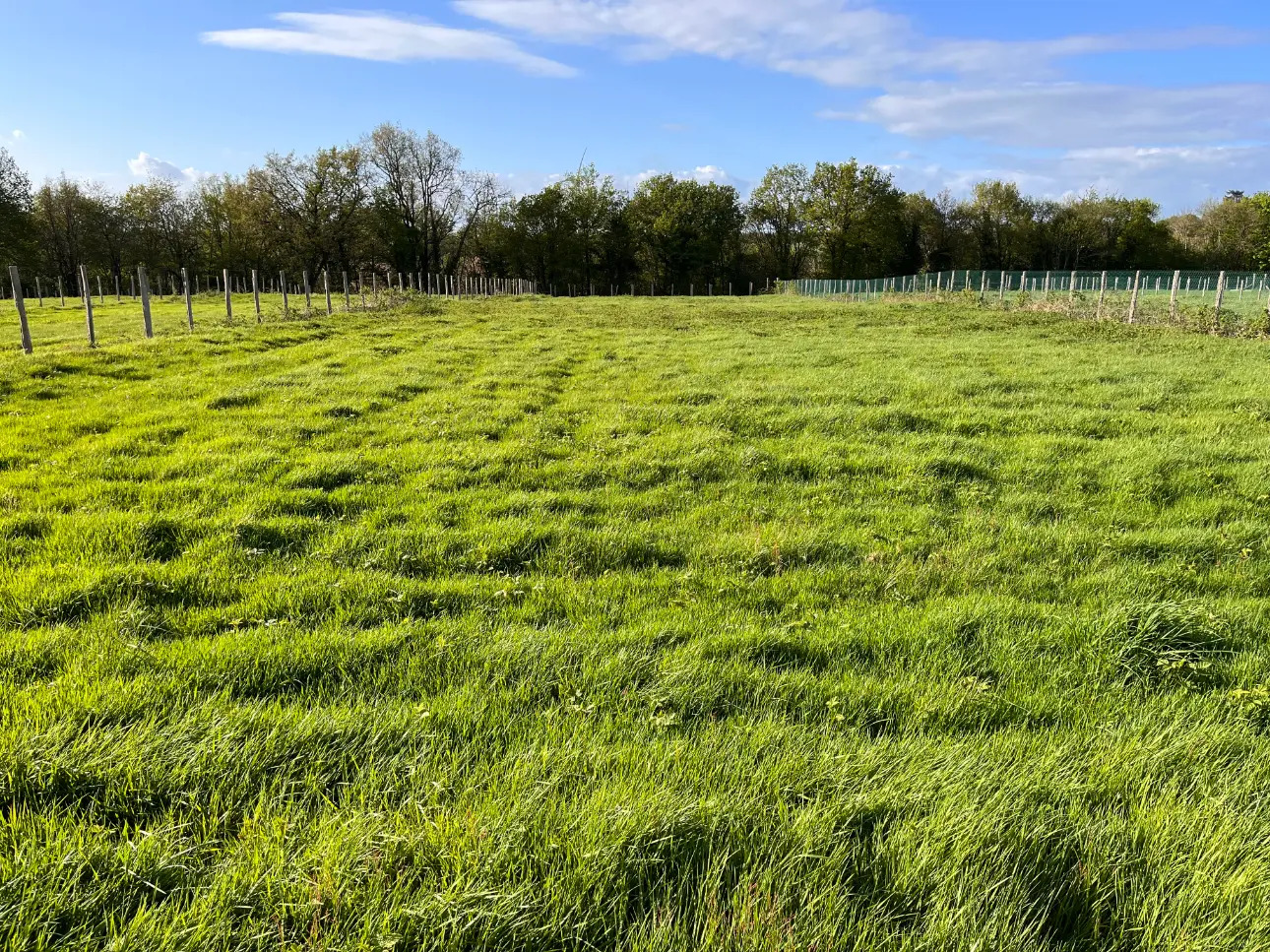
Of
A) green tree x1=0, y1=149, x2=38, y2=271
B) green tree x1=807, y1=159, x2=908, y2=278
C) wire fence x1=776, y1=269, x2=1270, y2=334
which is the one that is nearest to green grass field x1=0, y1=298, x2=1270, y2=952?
wire fence x1=776, y1=269, x2=1270, y2=334

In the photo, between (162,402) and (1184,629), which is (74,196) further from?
(1184,629)

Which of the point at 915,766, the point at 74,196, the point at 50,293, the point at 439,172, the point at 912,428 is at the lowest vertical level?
the point at 915,766

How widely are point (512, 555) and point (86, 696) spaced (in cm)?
304

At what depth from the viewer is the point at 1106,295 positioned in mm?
32094

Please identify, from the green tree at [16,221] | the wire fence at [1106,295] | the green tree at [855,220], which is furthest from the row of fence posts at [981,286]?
the green tree at [16,221]

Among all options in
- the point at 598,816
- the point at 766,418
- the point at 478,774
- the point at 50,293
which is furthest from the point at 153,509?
the point at 50,293

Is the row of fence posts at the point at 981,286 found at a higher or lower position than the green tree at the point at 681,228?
lower

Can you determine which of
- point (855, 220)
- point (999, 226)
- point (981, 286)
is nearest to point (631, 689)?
point (981, 286)

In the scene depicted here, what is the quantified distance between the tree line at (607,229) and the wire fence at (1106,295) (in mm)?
23858

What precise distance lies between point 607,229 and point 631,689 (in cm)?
9286

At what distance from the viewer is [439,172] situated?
78.3 meters

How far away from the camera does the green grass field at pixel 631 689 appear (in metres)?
2.33

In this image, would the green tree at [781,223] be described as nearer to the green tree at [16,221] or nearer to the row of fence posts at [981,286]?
the row of fence posts at [981,286]

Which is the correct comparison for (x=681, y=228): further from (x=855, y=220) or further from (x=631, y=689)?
(x=631, y=689)
